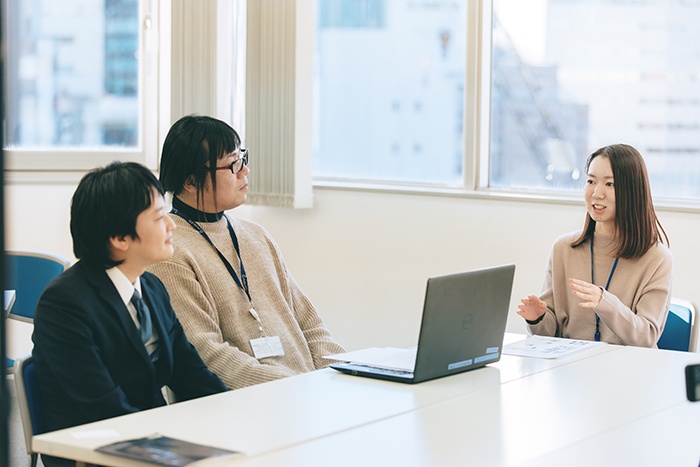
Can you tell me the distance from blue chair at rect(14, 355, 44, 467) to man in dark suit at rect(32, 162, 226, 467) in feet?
0.06

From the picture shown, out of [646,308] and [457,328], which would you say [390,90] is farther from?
[457,328]

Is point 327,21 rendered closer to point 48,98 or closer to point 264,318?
point 48,98

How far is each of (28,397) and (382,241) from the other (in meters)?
3.03

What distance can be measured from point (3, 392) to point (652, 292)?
257cm

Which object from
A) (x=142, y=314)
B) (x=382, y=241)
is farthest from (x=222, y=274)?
(x=382, y=241)

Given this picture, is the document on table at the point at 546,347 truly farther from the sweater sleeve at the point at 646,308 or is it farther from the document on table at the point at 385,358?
the document on table at the point at 385,358

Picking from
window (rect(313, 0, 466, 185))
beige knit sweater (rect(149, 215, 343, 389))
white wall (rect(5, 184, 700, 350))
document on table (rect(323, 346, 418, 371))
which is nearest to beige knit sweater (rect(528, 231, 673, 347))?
document on table (rect(323, 346, 418, 371))

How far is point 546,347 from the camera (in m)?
2.74

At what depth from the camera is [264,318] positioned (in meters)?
2.79

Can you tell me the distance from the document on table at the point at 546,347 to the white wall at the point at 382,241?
152 cm

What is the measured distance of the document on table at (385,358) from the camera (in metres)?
2.37

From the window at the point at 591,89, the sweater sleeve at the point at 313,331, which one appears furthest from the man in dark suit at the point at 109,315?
the window at the point at 591,89

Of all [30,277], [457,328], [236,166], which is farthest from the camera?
[30,277]

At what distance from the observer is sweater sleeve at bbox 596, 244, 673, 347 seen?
109 inches
